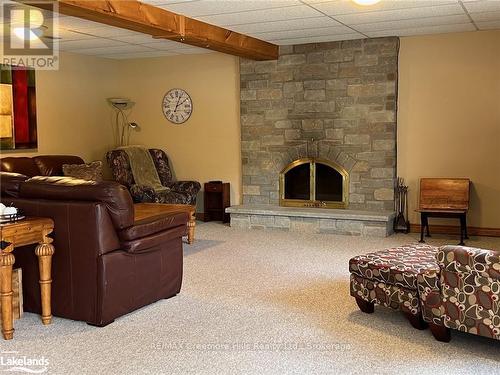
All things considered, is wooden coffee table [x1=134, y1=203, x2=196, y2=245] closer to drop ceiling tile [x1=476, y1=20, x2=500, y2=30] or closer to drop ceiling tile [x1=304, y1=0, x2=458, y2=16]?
drop ceiling tile [x1=304, y1=0, x2=458, y2=16]

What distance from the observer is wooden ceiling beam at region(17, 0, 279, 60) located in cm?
448

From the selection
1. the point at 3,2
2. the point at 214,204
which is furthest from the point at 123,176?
the point at 3,2

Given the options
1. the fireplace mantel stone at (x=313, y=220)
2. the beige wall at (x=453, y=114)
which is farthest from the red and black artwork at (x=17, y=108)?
the beige wall at (x=453, y=114)

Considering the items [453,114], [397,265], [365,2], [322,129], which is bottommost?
[397,265]

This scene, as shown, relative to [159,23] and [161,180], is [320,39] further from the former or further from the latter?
[161,180]

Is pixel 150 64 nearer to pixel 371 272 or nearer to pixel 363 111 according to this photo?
pixel 363 111

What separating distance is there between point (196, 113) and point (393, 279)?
5.44 meters

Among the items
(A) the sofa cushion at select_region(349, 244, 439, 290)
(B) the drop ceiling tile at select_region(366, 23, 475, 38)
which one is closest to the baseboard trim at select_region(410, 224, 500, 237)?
(B) the drop ceiling tile at select_region(366, 23, 475, 38)

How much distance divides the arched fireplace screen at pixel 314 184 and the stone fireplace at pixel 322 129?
13mm

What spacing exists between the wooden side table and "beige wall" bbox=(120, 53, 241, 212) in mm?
4739

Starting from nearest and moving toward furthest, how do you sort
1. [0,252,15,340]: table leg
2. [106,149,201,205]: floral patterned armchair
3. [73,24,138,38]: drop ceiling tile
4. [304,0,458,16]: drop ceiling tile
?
[0,252,15,340]: table leg, [304,0,458,16]: drop ceiling tile, [73,24,138,38]: drop ceiling tile, [106,149,201,205]: floral patterned armchair

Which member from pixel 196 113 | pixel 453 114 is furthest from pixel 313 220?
pixel 196 113

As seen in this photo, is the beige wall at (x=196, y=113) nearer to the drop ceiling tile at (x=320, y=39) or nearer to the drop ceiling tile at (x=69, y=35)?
the drop ceiling tile at (x=320, y=39)

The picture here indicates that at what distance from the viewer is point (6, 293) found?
3520 millimetres
